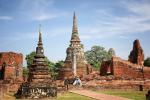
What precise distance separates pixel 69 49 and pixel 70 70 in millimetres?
10861

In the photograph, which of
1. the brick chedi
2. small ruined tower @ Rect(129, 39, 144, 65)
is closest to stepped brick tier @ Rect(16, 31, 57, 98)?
the brick chedi

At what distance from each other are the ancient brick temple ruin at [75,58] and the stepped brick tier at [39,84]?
16633 millimetres

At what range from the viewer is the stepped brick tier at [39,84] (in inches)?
635

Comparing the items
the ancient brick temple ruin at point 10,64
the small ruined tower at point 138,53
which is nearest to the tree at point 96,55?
the small ruined tower at point 138,53

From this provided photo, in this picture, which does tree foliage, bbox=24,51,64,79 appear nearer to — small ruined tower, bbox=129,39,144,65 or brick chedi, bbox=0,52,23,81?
brick chedi, bbox=0,52,23,81

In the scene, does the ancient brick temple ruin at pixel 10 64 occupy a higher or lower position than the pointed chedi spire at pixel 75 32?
lower

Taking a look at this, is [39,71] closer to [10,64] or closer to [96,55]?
[10,64]

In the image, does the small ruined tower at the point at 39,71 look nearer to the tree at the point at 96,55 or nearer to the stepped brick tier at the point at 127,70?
the stepped brick tier at the point at 127,70

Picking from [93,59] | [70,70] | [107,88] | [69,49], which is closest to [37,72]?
[107,88]

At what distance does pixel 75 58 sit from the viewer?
128 ft

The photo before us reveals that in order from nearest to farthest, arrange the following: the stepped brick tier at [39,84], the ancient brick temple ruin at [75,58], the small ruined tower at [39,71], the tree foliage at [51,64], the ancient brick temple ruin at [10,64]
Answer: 1. the stepped brick tier at [39,84]
2. the small ruined tower at [39,71]
3. the ancient brick temple ruin at [10,64]
4. the ancient brick temple ruin at [75,58]
5. the tree foliage at [51,64]

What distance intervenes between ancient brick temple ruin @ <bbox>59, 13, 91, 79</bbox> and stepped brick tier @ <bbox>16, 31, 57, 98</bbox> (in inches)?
655

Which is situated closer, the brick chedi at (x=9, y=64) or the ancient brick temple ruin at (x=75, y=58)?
the brick chedi at (x=9, y=64)

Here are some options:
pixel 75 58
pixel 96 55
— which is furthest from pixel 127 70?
pixel 96 55
